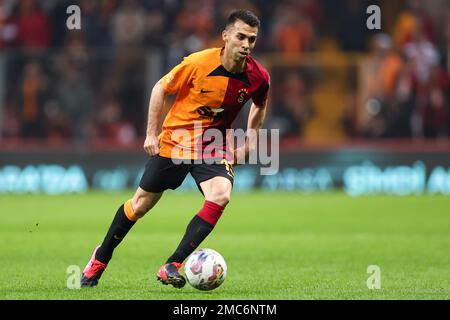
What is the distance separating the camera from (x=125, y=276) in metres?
8.64

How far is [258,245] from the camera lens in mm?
11555

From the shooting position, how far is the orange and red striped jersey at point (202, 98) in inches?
309

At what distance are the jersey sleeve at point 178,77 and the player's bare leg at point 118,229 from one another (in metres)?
0.81

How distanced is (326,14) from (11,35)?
614 centimetres

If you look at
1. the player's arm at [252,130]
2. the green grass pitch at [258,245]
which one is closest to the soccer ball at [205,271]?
the green grass pitch at [258,245]

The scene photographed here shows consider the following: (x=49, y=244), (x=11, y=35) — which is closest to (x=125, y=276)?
(x=49, y=244)

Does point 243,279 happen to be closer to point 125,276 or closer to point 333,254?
point 125,276

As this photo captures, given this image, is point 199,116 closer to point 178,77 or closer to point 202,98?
point 202,98

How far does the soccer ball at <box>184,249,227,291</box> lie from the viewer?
7.40 metres

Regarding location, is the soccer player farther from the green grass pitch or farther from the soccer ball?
the green grass pitch

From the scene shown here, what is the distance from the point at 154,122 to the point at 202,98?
0.46 meters
